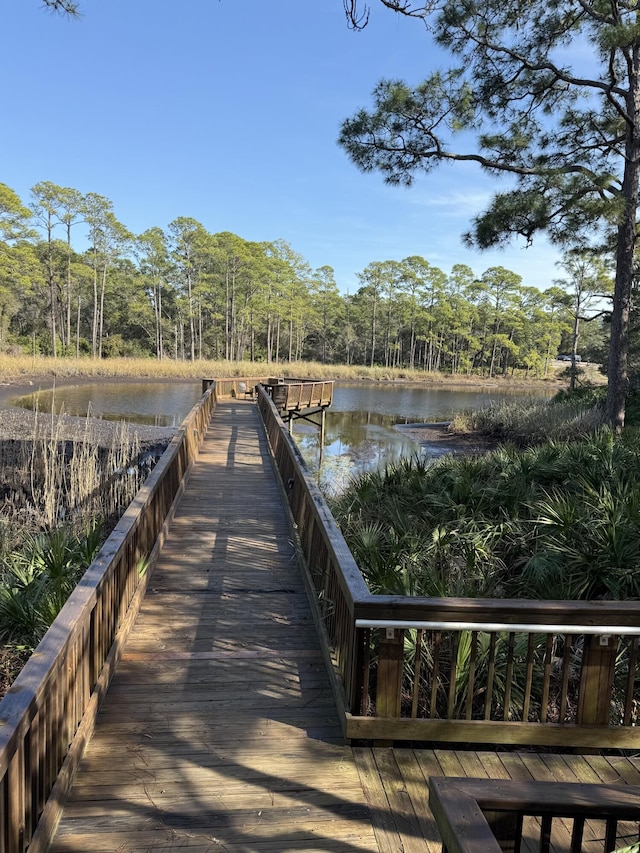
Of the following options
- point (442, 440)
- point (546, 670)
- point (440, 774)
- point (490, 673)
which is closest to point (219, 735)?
point (440, 774)

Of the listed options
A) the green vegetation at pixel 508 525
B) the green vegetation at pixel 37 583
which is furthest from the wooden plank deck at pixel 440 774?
the green vegetation at pixel 37 583

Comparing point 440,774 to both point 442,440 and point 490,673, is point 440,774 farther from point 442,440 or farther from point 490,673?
point 442,440

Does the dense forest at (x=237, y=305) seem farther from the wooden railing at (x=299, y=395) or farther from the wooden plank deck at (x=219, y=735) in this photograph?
the wooden plank deck at (x=219, y=735)

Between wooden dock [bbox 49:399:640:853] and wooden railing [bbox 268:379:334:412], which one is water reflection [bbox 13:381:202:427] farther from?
wooden dock [bbox 49:399:640:853]

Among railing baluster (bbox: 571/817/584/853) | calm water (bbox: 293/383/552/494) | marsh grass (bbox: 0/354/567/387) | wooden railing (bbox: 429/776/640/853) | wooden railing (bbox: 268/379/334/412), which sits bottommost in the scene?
calm water (bbox: 293/383/552/494)

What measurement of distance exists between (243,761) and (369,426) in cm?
2424

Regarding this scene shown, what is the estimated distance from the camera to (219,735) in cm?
310

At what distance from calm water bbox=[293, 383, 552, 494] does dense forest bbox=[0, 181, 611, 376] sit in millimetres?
9663

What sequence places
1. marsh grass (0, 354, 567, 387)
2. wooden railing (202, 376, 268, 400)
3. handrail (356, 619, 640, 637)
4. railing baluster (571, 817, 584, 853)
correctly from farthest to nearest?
marsh grass (0, 354, 567, 387) < wooden railing (202, 376, 268, 400) < handrail (356, 619, 640, 637) < railing baluster (571, 817, 584, 853)

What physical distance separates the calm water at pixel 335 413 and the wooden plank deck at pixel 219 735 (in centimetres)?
792

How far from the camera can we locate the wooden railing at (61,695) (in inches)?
80.6

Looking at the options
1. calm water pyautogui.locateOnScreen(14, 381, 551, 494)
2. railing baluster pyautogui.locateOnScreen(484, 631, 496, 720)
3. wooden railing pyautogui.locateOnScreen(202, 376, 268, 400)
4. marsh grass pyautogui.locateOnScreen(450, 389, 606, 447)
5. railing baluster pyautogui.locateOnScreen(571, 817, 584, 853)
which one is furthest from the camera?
wooden railing pyautogui.locateOnScreen(202, 376, 268, 400)

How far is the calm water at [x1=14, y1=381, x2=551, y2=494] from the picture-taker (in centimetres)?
1870

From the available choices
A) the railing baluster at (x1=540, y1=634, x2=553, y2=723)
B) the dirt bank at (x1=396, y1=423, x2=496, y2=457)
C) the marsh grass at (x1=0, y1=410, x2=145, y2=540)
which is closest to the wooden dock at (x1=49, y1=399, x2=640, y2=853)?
the railing baluster at (x1=540, y1=634, x2=553, y2=723)
